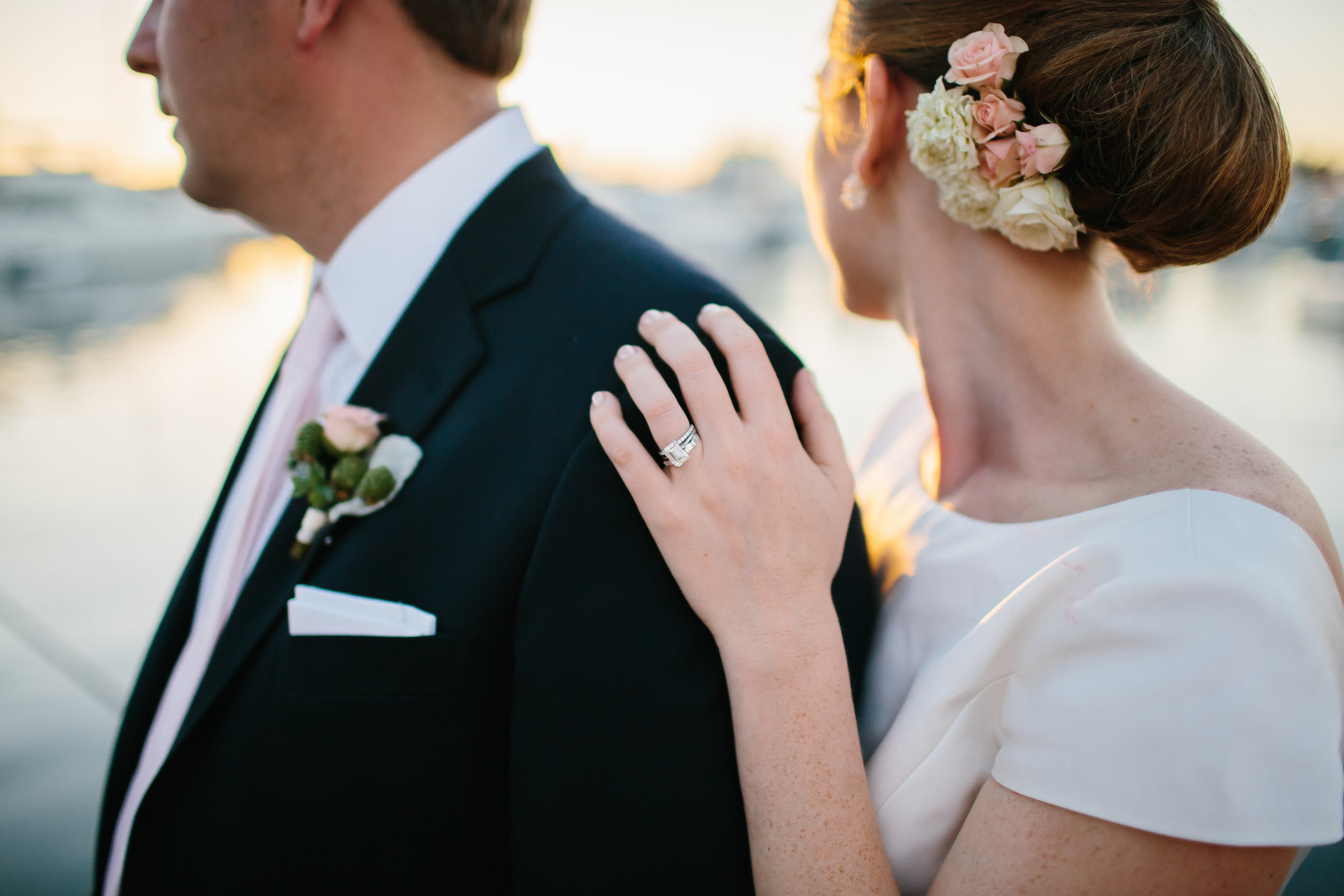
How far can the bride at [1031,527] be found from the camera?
35.9 inches

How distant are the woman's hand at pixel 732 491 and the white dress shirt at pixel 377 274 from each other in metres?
0.46

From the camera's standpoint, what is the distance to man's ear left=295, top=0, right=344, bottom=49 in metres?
1.34

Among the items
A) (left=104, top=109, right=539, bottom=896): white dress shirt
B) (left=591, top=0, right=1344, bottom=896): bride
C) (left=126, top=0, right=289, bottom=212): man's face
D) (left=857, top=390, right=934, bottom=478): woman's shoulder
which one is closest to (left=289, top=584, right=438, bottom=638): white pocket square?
(left=104, top=109, right=539, bottom=896): white dress shirt

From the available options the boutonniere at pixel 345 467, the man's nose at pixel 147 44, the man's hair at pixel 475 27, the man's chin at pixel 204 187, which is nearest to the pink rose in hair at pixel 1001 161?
the man's hair at pixel 475 27

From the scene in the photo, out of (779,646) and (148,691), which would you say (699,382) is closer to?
(779,646)

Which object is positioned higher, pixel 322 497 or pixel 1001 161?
pixel 1001 161

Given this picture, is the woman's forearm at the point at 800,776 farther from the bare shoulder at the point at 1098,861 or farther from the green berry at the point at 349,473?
the green berry at the point at 349,473

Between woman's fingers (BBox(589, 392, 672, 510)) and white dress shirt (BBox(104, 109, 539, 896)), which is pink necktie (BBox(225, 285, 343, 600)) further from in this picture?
woman's fingers (BBox(589, 392, 672, 510))

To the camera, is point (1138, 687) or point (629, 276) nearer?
point (1138, 687)

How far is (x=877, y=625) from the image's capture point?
4.72ft

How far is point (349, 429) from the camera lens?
115cm

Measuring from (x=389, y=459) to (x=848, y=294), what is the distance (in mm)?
1015

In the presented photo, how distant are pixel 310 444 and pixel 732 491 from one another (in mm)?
637

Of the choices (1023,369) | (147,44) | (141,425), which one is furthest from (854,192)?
(141,425)
